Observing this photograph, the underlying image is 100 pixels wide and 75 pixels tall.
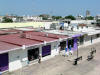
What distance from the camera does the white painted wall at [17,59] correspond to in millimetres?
15500

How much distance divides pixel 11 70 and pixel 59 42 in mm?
9584

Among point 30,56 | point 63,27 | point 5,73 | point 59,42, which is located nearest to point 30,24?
point 63,27

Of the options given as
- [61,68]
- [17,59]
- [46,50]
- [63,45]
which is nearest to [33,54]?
[46,50]

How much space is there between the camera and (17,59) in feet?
52.9

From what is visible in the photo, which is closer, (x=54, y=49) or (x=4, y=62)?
(x=4, y=62)

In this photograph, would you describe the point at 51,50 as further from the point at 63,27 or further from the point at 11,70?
the point at 63,27

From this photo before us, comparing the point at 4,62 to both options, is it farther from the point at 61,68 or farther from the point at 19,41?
the point at 61,68

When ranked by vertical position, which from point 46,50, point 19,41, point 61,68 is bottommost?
point 61,68

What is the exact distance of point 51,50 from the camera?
68.9 ft

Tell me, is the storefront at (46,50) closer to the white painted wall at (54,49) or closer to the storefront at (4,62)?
the white painted wall at (54,49)

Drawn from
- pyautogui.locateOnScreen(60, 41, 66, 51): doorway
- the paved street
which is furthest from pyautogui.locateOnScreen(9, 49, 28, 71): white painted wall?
pyautogui.locateOnScreen(60, 41, 66, 51): doorway

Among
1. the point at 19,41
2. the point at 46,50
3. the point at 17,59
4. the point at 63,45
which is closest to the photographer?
the point at 17,59

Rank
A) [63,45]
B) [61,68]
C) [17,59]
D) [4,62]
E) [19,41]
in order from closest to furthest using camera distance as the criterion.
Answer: [4,62], [17,59], [61,68], [19,41], [63,45]

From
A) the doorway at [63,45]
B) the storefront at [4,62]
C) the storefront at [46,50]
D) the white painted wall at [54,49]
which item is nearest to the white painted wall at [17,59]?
the storefront at [4,62]
